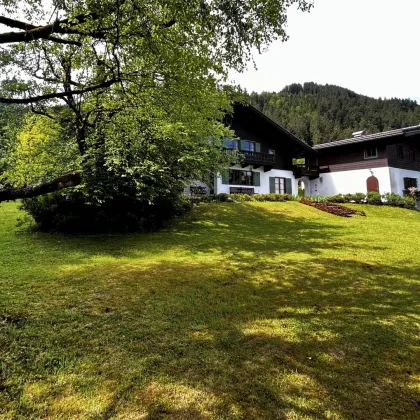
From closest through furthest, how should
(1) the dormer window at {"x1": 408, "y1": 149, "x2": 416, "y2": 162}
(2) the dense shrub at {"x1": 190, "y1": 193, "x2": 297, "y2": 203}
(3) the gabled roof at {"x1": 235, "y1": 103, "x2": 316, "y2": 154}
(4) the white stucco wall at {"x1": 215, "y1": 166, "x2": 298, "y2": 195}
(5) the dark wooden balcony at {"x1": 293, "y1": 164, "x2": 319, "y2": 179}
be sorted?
(2) the dense shrub at {"x1": 190, "y1": 193, "x2": 297, "y2": 203} < (4) the white stucco wall at {"x1": 215, "y1": 166, "x2": 298, "y2": 195} < (3) the gabled roof at {"x1": 235, "y1": 103, "x2": 316, "y2": 154} < (1) the dormer window at {"x1": 408, "y1": 149, "x2": 416, "y2": 162} < (5) the dark wooden balcony at {"x1": 293, "y1": 164, "x2": 319, "y2": 179}

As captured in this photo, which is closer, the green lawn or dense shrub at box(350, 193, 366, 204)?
the green lawn

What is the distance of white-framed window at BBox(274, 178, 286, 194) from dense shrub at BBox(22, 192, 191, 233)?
66.8 ft

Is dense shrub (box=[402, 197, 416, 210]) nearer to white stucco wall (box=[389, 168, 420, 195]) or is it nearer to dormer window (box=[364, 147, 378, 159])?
white stucco wall (box=[389, 168, 420, 195])

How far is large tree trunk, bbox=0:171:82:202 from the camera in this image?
158 inches

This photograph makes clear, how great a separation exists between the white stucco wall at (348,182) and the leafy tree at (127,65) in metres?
24.5

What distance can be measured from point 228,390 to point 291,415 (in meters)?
0.60

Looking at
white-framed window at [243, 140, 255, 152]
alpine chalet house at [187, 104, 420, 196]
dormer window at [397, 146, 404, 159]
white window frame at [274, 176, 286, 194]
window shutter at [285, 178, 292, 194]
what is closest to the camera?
alpine chalet house at [187, 104, 420, 196]

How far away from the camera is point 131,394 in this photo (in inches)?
112

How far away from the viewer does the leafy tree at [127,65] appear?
4766 mm

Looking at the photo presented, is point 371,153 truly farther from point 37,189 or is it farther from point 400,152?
point 37,189

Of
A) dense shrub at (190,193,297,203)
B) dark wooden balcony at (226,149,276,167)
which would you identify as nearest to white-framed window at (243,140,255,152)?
dark wooden balcony at (226,149,276,167)

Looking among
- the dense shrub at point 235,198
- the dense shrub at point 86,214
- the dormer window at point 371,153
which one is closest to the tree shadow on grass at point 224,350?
the dense shrub at point 86,214

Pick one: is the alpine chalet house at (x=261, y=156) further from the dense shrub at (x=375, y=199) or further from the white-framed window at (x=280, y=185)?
the dense shrub at (x=375, y=199)

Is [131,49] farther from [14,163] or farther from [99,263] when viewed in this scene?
[14,163]
